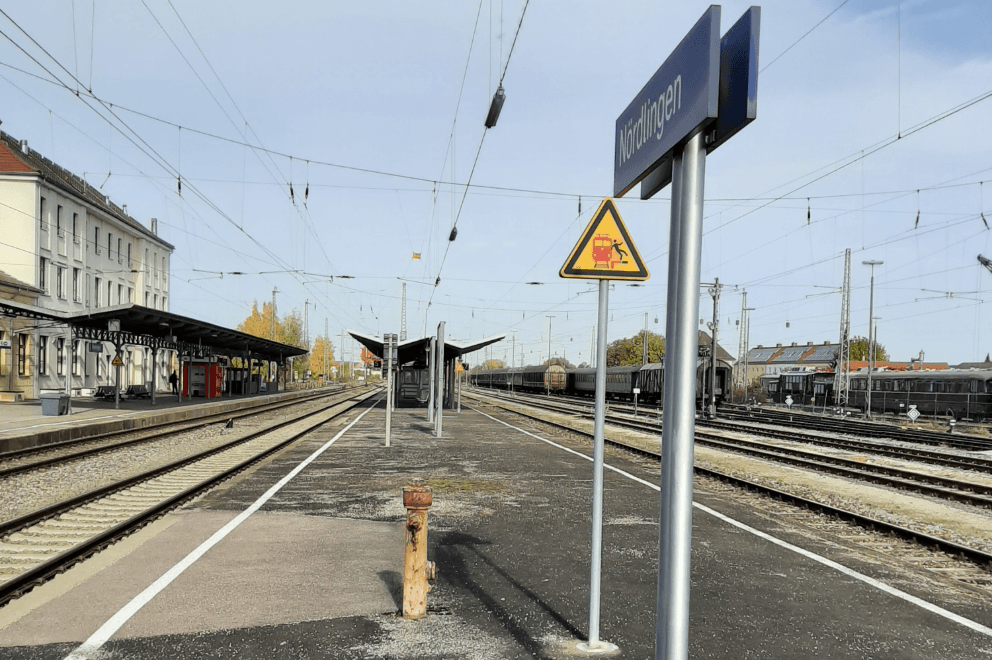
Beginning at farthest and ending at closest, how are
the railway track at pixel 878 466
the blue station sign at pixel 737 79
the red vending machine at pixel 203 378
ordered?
the red vending machine at pixel 203 378
the railway track at pixel 878 466
the blue station sign at pixel 737 79

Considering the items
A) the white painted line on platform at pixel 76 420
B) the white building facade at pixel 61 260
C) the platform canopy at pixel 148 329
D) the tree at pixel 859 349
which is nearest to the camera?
the white painted line on platform at pixel 76 420

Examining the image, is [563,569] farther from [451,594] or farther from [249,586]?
[249,586]

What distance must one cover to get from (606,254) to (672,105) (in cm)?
160

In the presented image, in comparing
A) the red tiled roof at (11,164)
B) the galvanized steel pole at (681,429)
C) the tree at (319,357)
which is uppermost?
the red tiled roof at (11,164)

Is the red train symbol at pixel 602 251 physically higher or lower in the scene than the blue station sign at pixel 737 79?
lower

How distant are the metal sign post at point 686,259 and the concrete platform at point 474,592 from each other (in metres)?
→ 1.91

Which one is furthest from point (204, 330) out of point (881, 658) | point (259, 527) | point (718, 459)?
point (881, 658)

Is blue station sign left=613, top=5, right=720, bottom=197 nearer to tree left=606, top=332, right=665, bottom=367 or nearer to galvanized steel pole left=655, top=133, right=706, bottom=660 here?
galvanized steel pole left=655, top=133, right=706, bottom=660

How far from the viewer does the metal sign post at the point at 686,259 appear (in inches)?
111

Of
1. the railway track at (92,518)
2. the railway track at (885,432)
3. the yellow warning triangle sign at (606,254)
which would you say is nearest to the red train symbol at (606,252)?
the yellow warning triangle sign at (606,254)

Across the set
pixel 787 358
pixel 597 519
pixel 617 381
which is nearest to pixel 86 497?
pixel 597 519

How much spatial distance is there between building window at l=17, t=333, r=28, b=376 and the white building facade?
0.04 meters

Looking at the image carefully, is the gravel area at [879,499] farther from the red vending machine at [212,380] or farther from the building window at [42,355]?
the red vending machine at [212,380]

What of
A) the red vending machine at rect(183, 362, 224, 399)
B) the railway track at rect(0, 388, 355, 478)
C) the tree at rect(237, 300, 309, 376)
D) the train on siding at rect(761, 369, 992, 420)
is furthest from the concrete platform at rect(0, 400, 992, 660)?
the tree at rect(237, 300, 309, 376)
